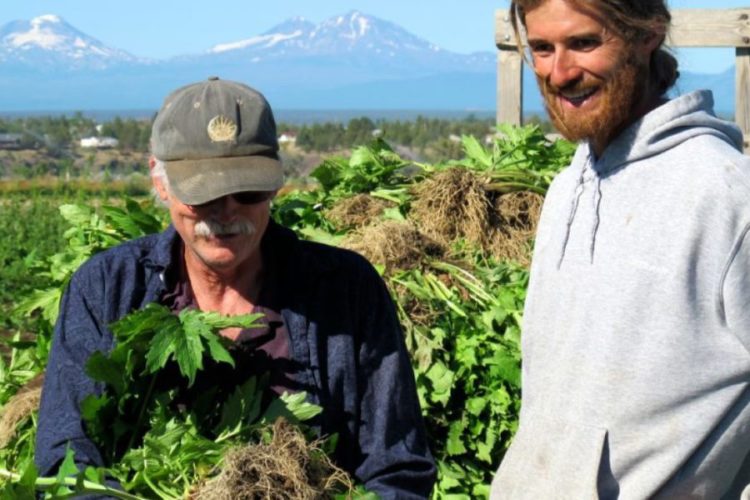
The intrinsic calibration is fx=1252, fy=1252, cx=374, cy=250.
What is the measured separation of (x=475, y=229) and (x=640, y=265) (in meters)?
2.74

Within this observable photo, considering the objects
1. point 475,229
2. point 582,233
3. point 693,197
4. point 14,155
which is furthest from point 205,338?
point 14,155

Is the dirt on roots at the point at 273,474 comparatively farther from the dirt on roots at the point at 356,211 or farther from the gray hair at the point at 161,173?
the dirt on roots at the point at 356,211

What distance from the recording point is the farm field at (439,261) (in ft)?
13.7

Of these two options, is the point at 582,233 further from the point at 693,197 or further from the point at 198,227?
the point at 198,227

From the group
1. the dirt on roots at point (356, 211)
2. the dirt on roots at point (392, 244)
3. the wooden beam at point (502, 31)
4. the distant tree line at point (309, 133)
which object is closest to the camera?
the dirt on roots at point (392, 244)

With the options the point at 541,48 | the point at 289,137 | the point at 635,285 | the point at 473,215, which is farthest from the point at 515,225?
the point at 289,137

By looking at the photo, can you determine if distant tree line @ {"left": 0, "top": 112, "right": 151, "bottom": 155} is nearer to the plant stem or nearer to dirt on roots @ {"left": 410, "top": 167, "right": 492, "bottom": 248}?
dirt on roots @ {"left": 410, "top": 167, "right": 492, "bottom": 248}

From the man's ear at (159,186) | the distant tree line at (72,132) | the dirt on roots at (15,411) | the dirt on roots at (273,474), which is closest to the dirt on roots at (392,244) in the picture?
the dirt on roots at (15,411)

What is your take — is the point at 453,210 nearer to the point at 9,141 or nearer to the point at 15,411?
the point at 15,411

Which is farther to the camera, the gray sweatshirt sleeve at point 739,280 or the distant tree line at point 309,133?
the distant tree line at point 309,133

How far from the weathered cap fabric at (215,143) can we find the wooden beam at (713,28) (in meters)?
4.64

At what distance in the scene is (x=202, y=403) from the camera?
2.73 metres

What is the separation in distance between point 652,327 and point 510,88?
546 centimetres

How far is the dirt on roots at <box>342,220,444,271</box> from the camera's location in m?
4.57
